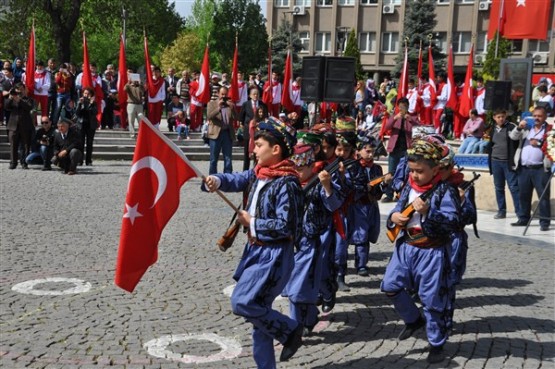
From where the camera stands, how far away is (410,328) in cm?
576

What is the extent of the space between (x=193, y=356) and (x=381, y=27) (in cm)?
5524

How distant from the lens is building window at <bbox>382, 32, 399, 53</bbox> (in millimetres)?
57841

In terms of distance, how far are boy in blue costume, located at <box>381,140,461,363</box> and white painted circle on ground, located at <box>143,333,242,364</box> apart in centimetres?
132

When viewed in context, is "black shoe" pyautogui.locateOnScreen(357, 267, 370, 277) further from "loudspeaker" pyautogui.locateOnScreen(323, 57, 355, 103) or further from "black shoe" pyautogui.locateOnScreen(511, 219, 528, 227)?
"loudspeaker" pyautogui.locateOnScreen(323, 57, 355, 103)

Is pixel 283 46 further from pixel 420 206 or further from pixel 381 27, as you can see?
pixel 420 206

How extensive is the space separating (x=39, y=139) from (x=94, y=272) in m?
10.5

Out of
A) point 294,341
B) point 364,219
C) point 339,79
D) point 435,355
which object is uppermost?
point 339,79

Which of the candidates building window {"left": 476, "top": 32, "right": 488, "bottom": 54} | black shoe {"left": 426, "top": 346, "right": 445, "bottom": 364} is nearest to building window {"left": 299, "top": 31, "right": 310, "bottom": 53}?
building window {"left": 476, "top": 32, "right": 488, "bottom": 54}

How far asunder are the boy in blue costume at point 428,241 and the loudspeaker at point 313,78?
7.58 meters

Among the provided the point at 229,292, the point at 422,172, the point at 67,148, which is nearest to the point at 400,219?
the point at 422,172

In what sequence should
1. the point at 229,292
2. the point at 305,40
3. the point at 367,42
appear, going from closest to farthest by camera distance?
1. the point at 229,292
2. the point at 367,42
3. the point at 305,40

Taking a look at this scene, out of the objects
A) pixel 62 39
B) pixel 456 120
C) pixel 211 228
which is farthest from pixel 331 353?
pixel 62 39

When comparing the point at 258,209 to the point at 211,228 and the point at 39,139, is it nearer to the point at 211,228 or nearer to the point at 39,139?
the point at 211,228

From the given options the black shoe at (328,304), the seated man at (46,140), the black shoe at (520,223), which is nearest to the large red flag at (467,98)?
the black shoe at (520,223)
